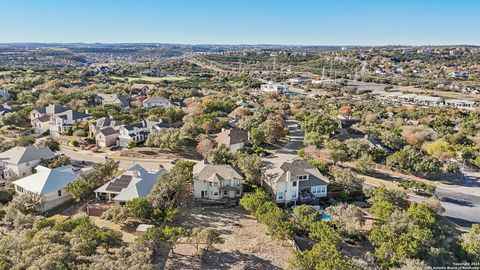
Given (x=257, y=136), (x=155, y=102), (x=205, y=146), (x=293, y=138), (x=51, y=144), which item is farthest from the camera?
(x=155, y=102)

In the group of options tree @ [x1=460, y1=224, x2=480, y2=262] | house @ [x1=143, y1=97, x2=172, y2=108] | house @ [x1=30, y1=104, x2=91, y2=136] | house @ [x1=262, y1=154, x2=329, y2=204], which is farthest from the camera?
house @ [x1=143, y1=97, x2=172, y2=108]

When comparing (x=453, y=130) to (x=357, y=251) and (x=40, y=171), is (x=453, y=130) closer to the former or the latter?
(x=357, y=251)

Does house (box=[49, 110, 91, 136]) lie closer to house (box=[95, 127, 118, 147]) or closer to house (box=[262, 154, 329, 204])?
house (box=[95, 127, 118, 147])

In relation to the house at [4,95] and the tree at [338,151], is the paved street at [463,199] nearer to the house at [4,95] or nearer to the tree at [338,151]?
the tree at [338,151]

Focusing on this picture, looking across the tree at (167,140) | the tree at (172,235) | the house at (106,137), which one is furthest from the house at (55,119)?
the tree at (172,235)

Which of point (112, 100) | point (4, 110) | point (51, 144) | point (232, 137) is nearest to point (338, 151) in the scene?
point (232, 137)

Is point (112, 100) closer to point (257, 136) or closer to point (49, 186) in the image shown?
point (257, 136)

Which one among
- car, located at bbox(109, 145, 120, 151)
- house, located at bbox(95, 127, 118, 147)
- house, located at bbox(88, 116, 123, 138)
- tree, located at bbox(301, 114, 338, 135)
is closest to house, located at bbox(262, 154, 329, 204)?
tree, located at bbox(301, 114, 338, 135)

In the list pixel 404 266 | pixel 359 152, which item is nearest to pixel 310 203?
pixel 404 266
